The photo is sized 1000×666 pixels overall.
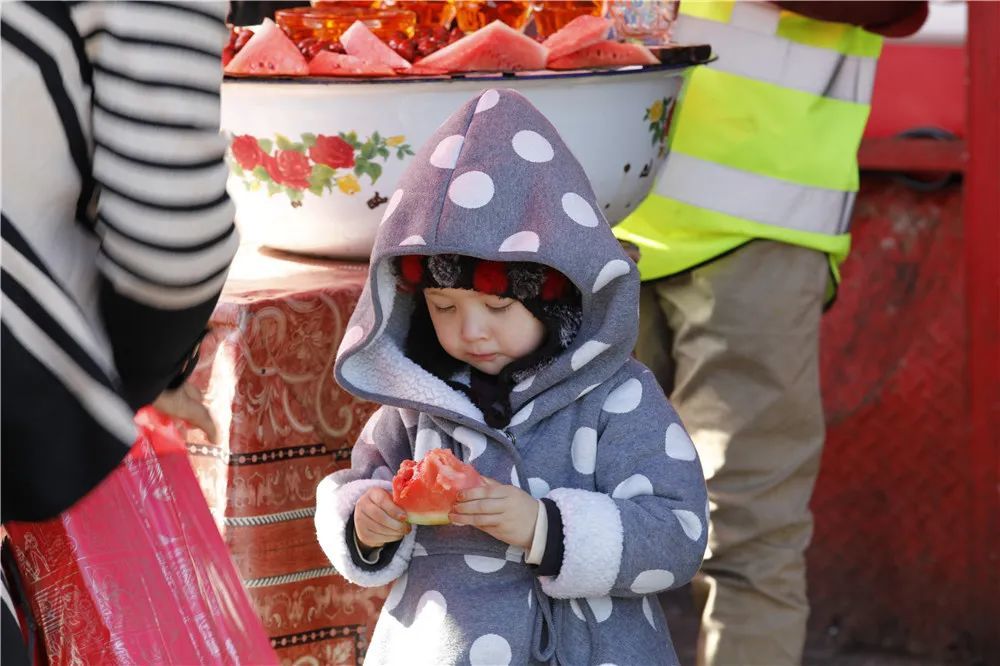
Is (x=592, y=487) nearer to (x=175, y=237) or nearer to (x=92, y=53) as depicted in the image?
(x=175, y=237)

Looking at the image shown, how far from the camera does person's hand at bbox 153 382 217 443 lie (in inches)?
57.9

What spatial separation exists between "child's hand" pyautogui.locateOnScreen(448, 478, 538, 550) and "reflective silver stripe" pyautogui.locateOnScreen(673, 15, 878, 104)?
1075 mm

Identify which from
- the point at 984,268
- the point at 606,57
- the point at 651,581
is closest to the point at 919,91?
the point at 984,268

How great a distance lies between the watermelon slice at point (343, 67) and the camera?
170cm

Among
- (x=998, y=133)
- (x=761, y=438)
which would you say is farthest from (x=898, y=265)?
(x=761, y=438)

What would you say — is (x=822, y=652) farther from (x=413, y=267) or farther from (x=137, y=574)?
(x=137, y=574)

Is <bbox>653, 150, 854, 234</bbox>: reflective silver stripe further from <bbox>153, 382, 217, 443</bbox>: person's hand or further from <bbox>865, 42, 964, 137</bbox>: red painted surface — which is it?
<bbox>153, 382, 217, 443</bbox>: person's hand

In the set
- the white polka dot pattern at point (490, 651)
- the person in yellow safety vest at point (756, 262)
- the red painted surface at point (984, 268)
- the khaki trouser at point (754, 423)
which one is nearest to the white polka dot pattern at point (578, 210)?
the white polka dot pattern at point (490, 651)

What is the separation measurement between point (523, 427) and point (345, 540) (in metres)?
0.23

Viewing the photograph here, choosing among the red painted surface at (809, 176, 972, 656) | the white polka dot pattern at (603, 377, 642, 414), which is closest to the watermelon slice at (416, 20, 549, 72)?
the white polka dot pattern at (603, 377, 642, 414)

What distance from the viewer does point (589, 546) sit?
1373 mm

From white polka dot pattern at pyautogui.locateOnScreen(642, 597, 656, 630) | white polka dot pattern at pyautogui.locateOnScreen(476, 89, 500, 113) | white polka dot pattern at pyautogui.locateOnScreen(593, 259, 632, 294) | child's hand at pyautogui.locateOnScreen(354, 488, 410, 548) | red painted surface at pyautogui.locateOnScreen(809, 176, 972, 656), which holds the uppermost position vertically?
white polka dot pattern at pyautogui.locateOnScreen(476, 89, 500, 113)

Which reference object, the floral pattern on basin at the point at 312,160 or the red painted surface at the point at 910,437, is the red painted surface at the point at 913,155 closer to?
the red painted surface at the point at 910,437

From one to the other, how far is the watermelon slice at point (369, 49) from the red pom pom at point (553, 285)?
0.41 m
